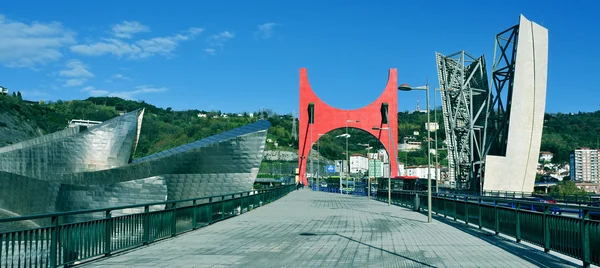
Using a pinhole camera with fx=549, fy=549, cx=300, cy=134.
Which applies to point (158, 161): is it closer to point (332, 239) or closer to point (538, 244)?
point (332, 239)

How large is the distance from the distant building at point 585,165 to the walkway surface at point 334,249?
127 m

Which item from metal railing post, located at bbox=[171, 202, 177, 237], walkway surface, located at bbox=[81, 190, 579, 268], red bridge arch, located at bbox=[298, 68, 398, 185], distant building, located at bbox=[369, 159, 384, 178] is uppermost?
red bridge arch, located at bbox=[298, 68, 398, 185]

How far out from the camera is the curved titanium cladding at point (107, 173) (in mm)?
29766

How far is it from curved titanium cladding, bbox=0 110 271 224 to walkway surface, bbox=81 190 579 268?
12.3 metres

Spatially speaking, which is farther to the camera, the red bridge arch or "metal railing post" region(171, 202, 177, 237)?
the red bridge arch

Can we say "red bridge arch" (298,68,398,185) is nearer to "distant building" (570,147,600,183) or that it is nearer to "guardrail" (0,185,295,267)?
"distant building" (570,147,600,183)

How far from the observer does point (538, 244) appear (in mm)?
12094

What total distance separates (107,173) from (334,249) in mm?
20577

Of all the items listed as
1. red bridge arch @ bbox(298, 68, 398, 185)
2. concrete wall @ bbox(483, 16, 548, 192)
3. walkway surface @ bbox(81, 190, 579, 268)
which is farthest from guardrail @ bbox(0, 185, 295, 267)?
red bridge arch @ bbox(298, 68, 398, 185)

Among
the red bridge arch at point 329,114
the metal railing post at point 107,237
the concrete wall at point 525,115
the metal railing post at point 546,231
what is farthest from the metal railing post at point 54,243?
the red bridge arch at point 329,114

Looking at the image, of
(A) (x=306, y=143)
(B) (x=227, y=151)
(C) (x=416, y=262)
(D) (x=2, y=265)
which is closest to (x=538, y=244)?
(C) (x=416, y=262)

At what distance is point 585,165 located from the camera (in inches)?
5157

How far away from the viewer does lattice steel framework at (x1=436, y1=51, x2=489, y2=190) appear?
65000mm

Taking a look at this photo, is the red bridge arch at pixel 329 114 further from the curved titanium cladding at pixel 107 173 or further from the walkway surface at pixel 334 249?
the walkway surface at pixel 334 249
